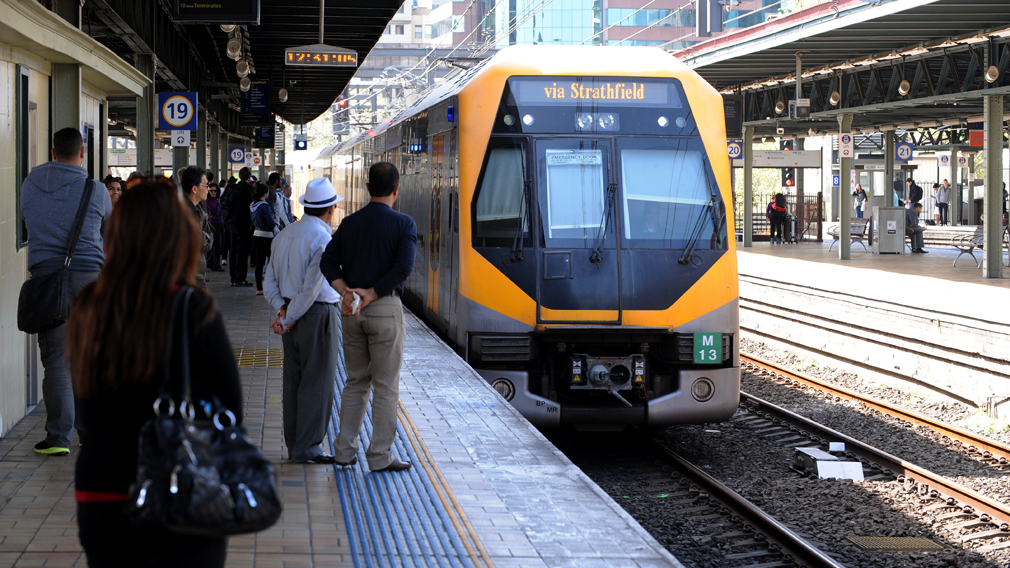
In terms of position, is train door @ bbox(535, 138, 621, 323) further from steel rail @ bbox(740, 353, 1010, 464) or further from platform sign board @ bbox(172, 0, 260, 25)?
platform sign board @ bbox(172, 0, 260, 25)

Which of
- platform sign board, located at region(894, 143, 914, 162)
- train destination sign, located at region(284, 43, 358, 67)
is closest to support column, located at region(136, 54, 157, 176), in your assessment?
train destination sign, located at region(284, 43, 358, 67)

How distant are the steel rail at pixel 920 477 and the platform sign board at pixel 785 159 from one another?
22247 millimetres

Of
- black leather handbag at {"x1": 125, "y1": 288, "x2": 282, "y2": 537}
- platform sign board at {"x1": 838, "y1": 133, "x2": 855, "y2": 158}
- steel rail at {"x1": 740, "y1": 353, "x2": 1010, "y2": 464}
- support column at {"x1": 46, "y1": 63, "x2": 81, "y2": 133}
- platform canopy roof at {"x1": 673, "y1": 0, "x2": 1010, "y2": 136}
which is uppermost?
platform canopy roof at {"x1": 673, "y1": 0, "x2": 1010, "y2": 136}

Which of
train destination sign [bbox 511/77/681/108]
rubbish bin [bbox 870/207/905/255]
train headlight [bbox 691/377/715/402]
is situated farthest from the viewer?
rubbish bin [bbox 870/207/905/255]

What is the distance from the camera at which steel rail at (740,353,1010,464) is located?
32.8ft

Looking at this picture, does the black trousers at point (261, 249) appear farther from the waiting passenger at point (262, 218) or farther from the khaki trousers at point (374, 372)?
the khaki trousers at point (374, 372)

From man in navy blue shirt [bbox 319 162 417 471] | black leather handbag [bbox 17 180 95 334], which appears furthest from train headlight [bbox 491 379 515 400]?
black leather handbag [bbox 17 180 95 334]

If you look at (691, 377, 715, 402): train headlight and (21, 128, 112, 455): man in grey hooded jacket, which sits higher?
(21, 128, 112, 455): man in grey hooded jacket

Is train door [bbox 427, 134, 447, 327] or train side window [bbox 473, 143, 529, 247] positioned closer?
train side window [bbox 473, 143, 529, 247]

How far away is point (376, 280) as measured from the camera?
235 inches

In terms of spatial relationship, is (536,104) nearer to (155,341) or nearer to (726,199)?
(726,199)

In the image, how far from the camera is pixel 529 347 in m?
8.83

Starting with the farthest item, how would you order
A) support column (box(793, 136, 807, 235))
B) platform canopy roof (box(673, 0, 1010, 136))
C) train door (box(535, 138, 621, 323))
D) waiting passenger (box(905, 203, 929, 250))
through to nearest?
1. support column (box(793, 136, 807, 235))
2. waiting passenger (box(905, 203, 929, 250))
3. platform canopy roof (box(673, 0, 1010, 136))
4. train door (box(535, 138, 621, 323))

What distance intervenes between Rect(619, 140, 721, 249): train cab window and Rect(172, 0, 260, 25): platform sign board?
5714mm
